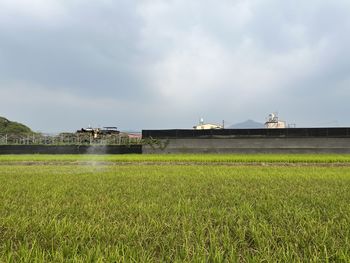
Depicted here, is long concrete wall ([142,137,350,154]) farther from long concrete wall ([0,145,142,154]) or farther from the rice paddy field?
the rice paddy field

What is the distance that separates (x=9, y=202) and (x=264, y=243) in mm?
4077

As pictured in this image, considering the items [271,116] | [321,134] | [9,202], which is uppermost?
[271,116]

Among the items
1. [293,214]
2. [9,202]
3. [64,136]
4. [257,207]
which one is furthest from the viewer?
A: [64,136]

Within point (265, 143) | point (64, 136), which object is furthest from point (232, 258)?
point (64, 136)

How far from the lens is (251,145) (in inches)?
835

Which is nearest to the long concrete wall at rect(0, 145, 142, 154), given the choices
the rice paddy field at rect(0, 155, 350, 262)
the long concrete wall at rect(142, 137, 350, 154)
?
the long concrete wall at rect(142, 137, 350, 154)

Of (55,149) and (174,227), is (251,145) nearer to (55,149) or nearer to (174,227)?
(55,149)

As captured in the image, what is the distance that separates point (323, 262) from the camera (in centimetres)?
252

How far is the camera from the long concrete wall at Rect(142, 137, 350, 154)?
20.1 meters

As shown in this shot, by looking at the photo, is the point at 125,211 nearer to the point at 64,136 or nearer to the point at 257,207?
the point at 257,207

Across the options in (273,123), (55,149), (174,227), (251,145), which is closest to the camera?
(174,227)

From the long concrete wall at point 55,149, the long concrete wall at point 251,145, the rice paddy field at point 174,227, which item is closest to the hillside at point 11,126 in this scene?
the long concrete wall at point 55,149

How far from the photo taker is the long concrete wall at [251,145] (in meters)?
20.1

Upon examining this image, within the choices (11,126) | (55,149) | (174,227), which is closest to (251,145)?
(55,149)
